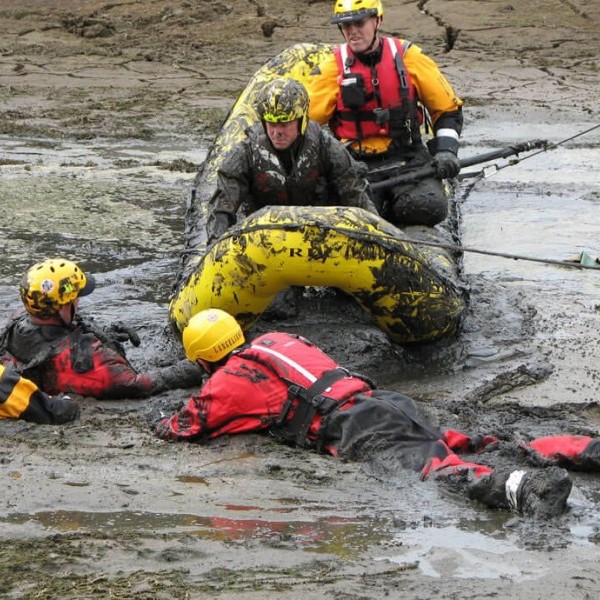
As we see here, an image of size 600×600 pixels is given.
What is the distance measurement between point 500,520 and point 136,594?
1.32 meters

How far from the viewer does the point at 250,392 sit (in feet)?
17.1

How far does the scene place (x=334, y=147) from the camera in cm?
689

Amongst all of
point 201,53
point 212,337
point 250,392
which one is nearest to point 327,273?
point 212,337

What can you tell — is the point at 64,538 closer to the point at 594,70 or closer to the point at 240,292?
the point at 240,292

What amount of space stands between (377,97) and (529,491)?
389 cm

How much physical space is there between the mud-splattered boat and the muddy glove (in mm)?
457

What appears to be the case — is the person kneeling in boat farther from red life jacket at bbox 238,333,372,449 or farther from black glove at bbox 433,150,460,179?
red life jacket at bbox 238,333,372,449

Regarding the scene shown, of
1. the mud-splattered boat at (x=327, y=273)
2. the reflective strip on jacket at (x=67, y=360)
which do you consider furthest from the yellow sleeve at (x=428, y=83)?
the reflective strip on jacket at (x=67, y=360)

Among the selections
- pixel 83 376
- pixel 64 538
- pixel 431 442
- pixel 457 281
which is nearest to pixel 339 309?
pixel 457 281

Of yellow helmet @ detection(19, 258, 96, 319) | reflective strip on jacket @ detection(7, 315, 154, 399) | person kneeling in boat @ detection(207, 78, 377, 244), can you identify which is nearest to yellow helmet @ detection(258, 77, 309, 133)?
person kneeling in boat @ detection(207, 78, 377, 244)

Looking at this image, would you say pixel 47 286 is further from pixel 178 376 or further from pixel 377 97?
pixel 377 97

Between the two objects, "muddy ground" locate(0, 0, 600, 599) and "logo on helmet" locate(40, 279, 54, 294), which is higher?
"logo on helmet" locate(40, 279, 54, 294)

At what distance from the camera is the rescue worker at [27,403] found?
533 centimetres

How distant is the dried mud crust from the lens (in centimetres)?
1345
